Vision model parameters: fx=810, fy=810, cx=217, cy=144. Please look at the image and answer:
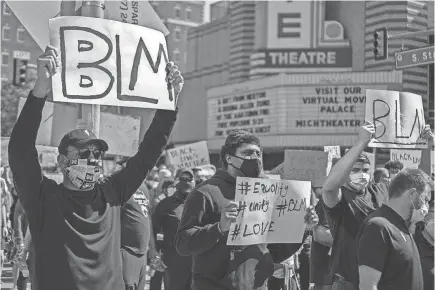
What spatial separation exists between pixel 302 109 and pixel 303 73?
4.93ft

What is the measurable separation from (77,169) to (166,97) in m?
1.05

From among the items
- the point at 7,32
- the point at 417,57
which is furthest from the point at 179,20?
the point at 417,57

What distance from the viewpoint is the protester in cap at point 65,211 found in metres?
4.21

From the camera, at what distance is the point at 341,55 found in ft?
107

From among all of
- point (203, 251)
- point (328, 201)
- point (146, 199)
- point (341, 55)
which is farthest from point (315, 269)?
point (341, 55)

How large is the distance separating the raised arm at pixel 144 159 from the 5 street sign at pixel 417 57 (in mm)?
11435

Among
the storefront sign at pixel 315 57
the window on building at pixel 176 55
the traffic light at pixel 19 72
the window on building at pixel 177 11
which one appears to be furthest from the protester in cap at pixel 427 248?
the window on building at pixel 177 11

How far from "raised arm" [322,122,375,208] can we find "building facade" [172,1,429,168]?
24.0 m

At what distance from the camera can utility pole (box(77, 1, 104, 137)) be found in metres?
6.70

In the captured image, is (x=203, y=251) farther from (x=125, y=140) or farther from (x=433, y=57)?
(x=433, y=57)

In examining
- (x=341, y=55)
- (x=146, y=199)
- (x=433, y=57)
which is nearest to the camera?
(x=146, y=199)

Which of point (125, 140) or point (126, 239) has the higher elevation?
point (125, 140)

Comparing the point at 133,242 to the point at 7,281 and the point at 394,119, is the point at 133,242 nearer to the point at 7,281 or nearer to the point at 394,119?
the point at 394,119

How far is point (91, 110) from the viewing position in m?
6.80
